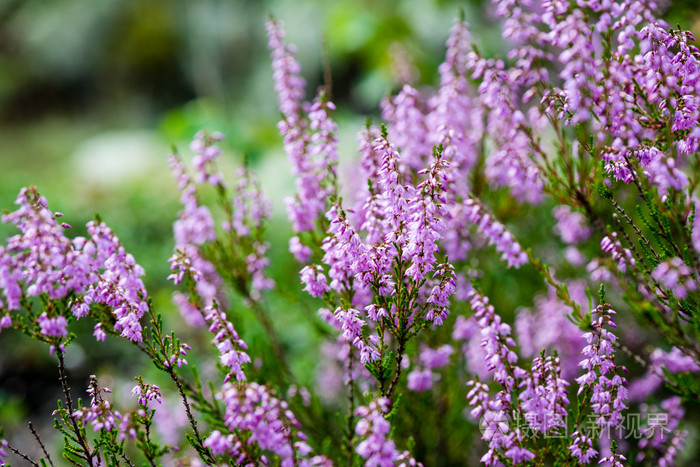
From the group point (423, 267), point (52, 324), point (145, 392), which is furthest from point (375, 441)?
point (52, 324)

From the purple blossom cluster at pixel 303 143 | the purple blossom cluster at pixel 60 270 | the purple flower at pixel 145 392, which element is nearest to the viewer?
the purple blossom cluster at pixel 60 270

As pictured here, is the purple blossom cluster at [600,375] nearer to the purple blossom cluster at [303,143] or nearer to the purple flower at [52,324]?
the purple blossom cluster at [303,143]

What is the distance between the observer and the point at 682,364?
2.80 m

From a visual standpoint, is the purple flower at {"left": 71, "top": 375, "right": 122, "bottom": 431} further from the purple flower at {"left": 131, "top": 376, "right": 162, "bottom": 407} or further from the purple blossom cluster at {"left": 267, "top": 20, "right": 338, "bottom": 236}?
the purple blossom cluster at {"left": 267, "top": 20, "right": 338, "bottom": 236}

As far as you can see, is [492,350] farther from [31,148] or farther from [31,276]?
[31,148]

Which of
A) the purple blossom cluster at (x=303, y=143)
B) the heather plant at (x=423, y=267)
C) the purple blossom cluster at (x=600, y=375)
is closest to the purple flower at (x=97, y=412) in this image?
the heather plant at (x=423, y=267)

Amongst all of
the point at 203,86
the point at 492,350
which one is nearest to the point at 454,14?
the point at 492,350

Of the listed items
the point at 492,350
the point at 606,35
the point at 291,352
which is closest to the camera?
the point at 492,350

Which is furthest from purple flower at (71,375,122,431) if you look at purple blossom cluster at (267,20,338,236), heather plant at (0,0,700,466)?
purple blossom cluster at (267,20,338,236)

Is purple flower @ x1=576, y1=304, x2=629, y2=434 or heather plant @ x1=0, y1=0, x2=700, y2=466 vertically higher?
heather plant @ x1=0, y1=0, x2=700, y2=466

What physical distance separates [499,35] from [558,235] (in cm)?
457

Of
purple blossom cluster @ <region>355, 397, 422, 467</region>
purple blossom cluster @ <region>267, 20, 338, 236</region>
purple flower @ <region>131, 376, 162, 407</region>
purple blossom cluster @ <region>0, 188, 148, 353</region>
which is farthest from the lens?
purple blossom cluster @ <region>267, 20, 338, 236</region>

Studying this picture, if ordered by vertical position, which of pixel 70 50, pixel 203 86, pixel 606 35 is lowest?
pixel 606 35

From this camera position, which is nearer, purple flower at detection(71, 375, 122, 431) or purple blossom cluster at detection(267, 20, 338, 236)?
purple flower at detection(71, 375, 122, 431)
